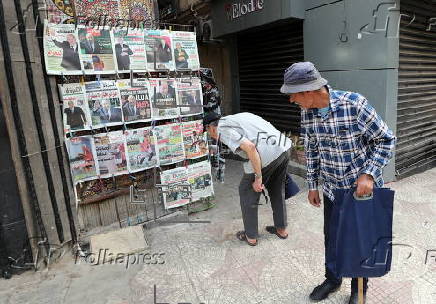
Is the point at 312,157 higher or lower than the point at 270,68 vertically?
lower

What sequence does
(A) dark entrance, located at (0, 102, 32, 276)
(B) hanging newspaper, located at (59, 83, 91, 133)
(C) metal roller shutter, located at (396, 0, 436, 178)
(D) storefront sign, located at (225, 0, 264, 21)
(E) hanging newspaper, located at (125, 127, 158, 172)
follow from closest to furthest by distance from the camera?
(A) dark entrance, located at (0, 102, 32, 276) < (B) hanging newspaper, located at (59, 83, 91, 133) < (E) hanging newspaper, located at (125, 127, 158, 172) < (C) metal roller shutter, located at (396, 0, 436, 178) < (D) storefront sign, located at (225, 0, 264, 21)

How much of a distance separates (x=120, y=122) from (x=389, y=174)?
424 cm

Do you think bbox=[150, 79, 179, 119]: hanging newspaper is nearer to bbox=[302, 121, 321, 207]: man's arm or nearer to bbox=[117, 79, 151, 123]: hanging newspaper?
bbox=[117, 79, 151, 123]: hanging newspaper

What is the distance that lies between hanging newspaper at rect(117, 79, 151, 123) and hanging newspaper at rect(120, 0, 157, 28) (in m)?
0.88

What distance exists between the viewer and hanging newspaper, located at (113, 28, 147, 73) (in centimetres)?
358

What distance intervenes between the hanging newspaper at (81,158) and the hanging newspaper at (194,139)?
3.81 ft

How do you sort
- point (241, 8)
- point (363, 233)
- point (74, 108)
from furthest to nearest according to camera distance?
1. point (241, 8)
2. point (74, 108)
3. point (363, 233)

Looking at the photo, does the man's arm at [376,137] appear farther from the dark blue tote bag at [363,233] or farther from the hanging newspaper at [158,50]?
the hanging newspaper at [158,50]

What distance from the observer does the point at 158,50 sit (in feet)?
12.6

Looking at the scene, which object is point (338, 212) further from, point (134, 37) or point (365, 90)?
point (365, 90)

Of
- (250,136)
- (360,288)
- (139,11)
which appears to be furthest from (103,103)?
(360,288)

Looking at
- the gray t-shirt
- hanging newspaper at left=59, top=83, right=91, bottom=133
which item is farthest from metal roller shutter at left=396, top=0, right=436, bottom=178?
hanging newspaper at left=59, top=83, right=91, bottom=133

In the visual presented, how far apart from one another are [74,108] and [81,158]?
0.54 meters

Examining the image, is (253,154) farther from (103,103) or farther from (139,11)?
(139,11)
